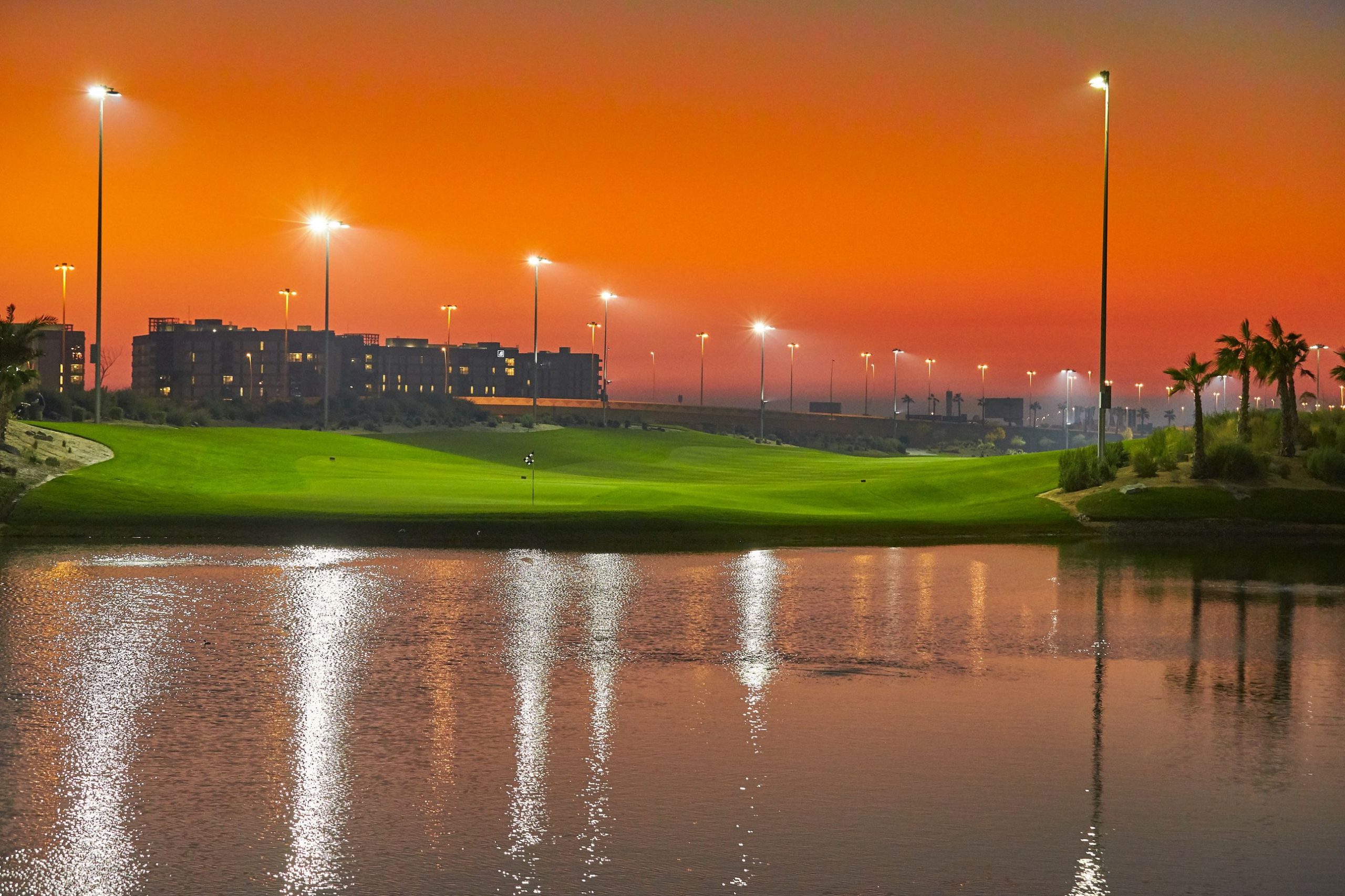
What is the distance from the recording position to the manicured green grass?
2922 centimetres

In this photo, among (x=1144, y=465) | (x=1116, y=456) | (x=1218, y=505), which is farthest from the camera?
(x=1116, y=456)

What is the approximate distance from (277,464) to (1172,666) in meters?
36.2

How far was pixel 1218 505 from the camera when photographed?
29.8m

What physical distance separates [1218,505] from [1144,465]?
10.9ft

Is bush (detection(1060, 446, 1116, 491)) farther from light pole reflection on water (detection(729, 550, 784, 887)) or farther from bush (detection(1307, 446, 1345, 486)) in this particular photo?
light pole reflection on water (detection(729, 550, 784, 887))

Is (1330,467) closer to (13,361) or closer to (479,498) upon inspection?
(479,498)

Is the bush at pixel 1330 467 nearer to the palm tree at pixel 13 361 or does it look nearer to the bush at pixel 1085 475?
the bush at pixel 1085 475

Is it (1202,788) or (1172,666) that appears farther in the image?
(1172,666)

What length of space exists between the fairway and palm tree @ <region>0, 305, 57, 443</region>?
2.50 meters

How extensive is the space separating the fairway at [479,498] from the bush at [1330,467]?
6810 mm

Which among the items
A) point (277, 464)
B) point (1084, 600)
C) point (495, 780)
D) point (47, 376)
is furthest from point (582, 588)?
point (47, 376)

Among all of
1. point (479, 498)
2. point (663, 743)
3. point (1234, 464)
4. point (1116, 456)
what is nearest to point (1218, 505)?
point (1234, 464)

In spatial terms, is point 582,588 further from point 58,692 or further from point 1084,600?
point 58,692

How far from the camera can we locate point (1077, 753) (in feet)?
29.2
